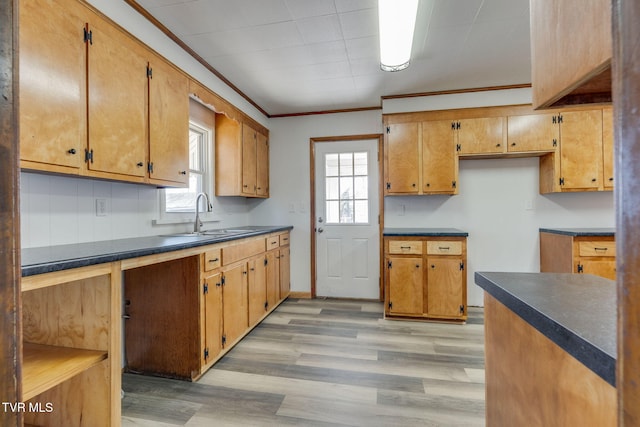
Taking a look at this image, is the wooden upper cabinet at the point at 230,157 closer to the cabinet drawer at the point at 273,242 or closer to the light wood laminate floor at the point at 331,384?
the cabinet drawer at the point at 273,242

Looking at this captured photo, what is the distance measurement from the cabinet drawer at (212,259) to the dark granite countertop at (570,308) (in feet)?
5.55

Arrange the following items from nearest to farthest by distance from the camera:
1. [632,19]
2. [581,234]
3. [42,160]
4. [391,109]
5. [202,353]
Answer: [632,19]
[42,160]
[202,353]
[581,234]
[391,109]

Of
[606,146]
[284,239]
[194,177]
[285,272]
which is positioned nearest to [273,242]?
[284,239]

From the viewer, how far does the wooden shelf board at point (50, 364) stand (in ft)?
3.79

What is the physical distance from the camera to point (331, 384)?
199 cm

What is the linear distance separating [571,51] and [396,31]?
181 centimetres

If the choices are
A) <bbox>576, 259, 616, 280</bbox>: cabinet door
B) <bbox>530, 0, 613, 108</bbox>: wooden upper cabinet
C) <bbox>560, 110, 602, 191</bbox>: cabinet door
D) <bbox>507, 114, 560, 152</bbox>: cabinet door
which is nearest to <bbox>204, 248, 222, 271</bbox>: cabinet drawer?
<bbox>530, 0, 613, 108</bbox>: wooden upper cabinet

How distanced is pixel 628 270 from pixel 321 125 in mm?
3905

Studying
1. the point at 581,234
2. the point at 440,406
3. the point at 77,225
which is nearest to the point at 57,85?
the point at 77,225

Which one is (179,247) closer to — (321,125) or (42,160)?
(42,160)

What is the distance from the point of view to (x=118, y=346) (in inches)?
55.4

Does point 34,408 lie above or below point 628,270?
below

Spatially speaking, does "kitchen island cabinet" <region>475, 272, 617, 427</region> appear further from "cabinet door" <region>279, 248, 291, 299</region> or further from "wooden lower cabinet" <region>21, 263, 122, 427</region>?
"cabinet door" <region>279, 248, 291, 299</region>

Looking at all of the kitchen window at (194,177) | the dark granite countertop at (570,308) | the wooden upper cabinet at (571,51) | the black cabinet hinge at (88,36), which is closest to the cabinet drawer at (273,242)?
the kitchen window at (194,177)
